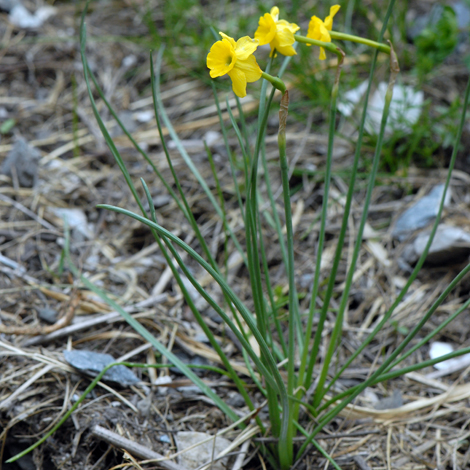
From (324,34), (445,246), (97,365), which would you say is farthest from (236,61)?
(445,246)

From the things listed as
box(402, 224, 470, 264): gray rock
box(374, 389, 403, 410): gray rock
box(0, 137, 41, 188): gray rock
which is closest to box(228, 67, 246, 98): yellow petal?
box(374, 389, 403, 410): gray rock

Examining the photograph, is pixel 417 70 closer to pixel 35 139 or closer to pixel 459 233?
pixel 459 233

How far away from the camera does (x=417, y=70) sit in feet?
5.76

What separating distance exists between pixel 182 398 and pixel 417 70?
147cm

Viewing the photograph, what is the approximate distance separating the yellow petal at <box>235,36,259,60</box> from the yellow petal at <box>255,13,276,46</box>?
3cm

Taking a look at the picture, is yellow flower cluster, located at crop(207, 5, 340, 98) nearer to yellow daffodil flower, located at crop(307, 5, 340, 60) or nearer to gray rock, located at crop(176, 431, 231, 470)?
yellow daffodil flower, located at crop(307, 5, 340, 60)

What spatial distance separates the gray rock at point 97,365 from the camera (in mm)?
1062

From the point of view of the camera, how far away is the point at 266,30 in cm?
67

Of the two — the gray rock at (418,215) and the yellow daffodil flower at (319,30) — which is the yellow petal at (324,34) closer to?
the yellow daffodil flower at (319,30)

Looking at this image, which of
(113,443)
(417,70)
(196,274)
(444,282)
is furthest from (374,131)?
(113,443)

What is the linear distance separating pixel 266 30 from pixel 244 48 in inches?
2.4

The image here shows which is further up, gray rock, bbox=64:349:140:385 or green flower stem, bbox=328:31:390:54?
green flower stem, bbox=328:31:390:54

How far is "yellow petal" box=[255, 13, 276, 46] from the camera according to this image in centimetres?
66

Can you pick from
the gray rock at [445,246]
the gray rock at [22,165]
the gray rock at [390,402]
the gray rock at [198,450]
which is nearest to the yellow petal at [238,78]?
the gray rock at [198,450]
